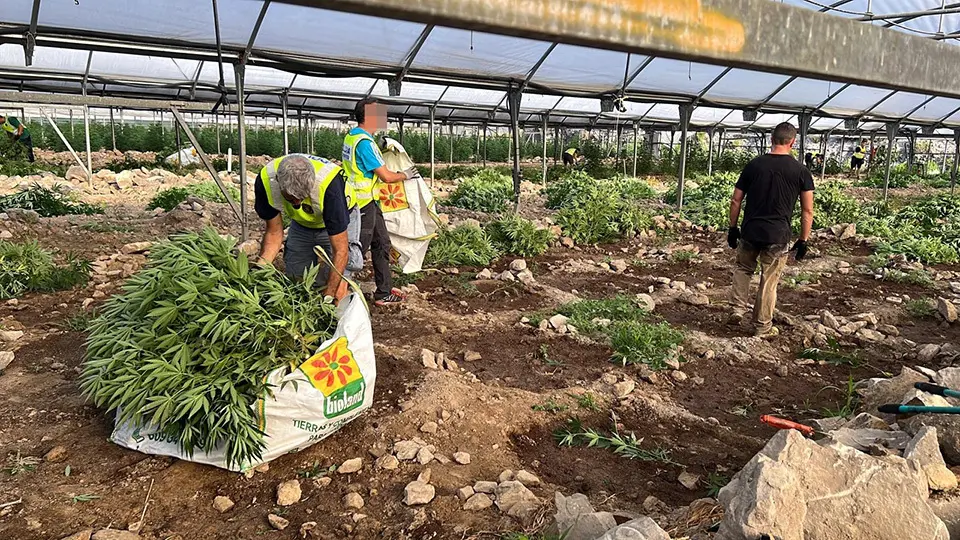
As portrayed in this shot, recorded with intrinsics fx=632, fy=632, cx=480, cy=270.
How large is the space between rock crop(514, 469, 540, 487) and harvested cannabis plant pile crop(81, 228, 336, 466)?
1.24 m

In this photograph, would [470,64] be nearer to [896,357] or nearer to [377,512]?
[896,357]

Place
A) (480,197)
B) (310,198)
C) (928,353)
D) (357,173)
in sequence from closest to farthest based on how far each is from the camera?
(310,198) → (928,353) → (357,173) → (480,197)

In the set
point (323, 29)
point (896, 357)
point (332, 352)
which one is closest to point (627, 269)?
point (896, 357)

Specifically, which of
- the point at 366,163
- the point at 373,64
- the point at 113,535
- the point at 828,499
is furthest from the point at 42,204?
the point at 828,499

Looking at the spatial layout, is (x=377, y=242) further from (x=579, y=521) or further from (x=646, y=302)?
(x=579, y=521)

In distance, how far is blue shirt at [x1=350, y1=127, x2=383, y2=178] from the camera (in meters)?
5.53

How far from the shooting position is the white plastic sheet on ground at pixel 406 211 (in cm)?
631

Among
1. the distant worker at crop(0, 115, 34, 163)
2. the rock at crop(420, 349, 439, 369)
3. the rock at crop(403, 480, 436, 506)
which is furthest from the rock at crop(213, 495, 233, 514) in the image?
the distant worker at crop(0, 115, 34, 163)

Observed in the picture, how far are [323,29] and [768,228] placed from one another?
18.1 feet

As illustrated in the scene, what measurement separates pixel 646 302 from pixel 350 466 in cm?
390

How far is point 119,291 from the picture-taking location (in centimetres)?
587

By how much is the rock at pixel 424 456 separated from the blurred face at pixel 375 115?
326 centimetres

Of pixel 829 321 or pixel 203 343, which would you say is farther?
pixel 829 321

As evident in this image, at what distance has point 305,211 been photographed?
4.25 metres
